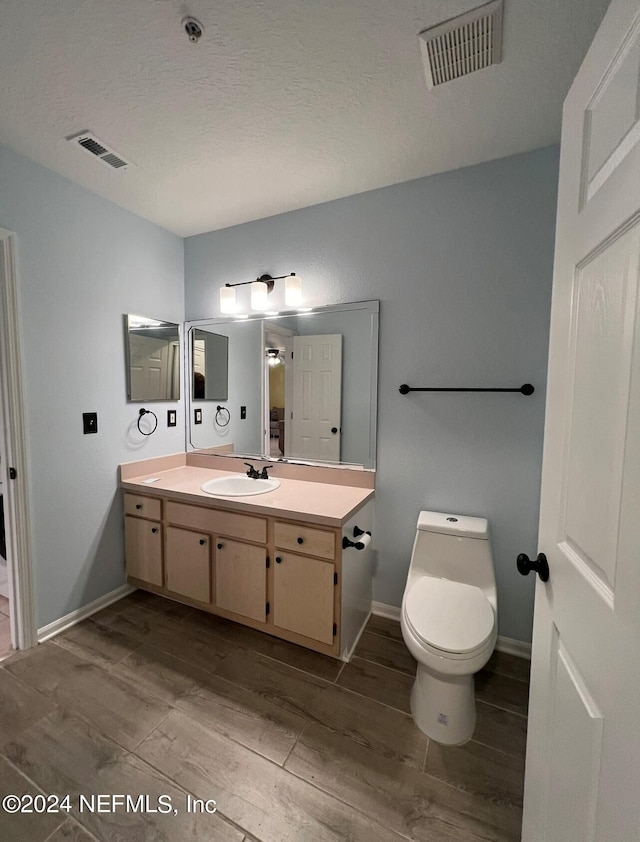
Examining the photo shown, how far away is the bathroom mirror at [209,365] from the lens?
2.49 m

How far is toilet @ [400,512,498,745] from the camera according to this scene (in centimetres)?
125

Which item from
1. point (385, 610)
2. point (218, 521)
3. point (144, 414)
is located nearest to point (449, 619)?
point (385, 610)

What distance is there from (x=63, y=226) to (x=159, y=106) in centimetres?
90

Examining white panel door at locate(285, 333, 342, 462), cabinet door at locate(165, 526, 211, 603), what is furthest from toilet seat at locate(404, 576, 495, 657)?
cabinet door at locate(165, 526, 211, 603)

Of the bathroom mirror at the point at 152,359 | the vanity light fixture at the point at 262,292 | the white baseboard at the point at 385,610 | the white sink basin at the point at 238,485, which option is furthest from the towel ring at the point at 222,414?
the white baseboard at the point at 385,610

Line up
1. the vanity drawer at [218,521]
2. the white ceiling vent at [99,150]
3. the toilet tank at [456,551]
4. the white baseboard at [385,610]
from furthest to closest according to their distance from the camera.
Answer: the white baseboard at [385,610] < the vanity drawer at [218,521] < the toilet tank at [456,551] < the white ceiling vent at [99,150]

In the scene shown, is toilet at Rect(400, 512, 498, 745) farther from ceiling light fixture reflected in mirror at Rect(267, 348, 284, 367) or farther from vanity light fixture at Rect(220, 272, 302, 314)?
vanity light fixture at Rect(220, 272, 302, 314)

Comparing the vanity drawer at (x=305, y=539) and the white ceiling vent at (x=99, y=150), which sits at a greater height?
the white ceiling vent at (x=99, y=150)

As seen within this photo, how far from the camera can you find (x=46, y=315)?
1.76 meters

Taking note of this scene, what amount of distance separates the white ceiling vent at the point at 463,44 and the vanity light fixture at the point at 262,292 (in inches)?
42.9

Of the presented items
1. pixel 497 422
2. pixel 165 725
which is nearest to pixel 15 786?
pixel 165 725

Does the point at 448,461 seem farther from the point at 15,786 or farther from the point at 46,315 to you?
the point at 46,315

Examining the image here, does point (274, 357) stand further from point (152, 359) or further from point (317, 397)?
point (152, 359)

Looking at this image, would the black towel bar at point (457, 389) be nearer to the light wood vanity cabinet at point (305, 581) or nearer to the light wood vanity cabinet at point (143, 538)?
the light wood vanity cabinet at point (305, 581)
